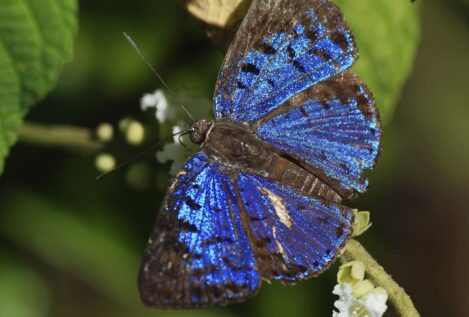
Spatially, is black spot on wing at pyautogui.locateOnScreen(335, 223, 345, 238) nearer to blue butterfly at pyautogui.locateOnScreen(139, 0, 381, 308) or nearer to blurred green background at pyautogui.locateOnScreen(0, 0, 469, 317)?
blue butterfly at pyautogui.locateOnScreen(139, 0, 381, 308)

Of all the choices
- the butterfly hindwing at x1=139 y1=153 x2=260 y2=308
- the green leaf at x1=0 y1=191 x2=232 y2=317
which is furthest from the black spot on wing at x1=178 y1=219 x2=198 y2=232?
the green leaf at x1=0 y1=191 x2=232 y2=317

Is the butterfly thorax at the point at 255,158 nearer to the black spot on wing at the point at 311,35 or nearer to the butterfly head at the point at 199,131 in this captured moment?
the butterfly head at the point at 199,131

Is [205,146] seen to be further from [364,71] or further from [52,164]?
[52,164]

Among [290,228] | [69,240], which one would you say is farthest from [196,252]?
[69,240]

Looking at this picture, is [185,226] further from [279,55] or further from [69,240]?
[69,240]

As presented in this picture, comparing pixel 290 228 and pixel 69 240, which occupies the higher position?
pixel 290 228
